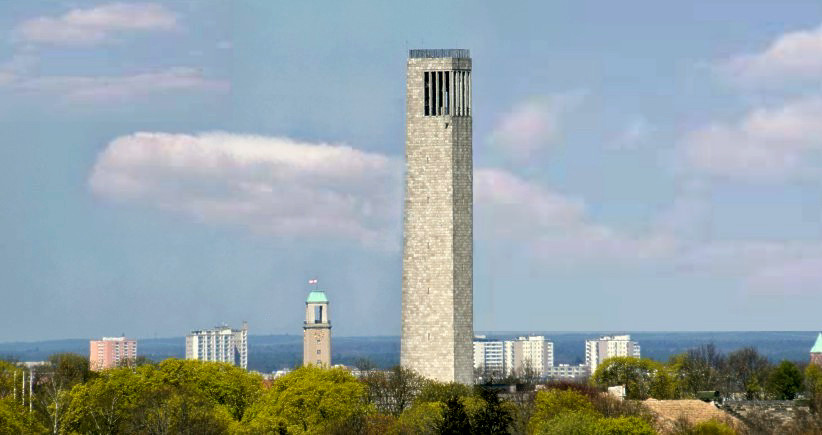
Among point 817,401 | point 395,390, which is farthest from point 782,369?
point 395,390

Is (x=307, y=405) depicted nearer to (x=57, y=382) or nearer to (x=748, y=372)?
(x=57, y=382)

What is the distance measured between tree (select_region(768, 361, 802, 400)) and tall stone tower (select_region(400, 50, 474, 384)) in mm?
33386

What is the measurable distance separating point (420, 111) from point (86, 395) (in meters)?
26.3

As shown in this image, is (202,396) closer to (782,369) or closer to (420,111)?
(420,111)

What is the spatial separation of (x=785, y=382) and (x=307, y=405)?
53011mm

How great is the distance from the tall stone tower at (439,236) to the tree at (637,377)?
19.1m

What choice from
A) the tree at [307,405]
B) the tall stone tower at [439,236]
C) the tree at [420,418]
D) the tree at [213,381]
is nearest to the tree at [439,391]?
the tree at [307,405]

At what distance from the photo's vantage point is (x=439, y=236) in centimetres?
10094

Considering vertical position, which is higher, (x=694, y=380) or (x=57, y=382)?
(x=57, y=382)

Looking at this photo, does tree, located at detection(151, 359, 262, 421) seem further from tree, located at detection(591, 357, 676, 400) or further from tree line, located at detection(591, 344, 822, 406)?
tree, located at detection(591, 357, 676, 400)

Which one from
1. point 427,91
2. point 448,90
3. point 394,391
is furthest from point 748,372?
point 394,391

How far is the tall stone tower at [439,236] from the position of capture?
330ft

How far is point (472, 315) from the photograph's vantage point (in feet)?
333

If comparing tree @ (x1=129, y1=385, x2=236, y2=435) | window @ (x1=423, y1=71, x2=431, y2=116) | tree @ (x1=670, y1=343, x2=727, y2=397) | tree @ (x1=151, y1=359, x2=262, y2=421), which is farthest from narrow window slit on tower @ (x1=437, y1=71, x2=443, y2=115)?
tree @ (x1=670, y1=343, x2=727, y2=397)
